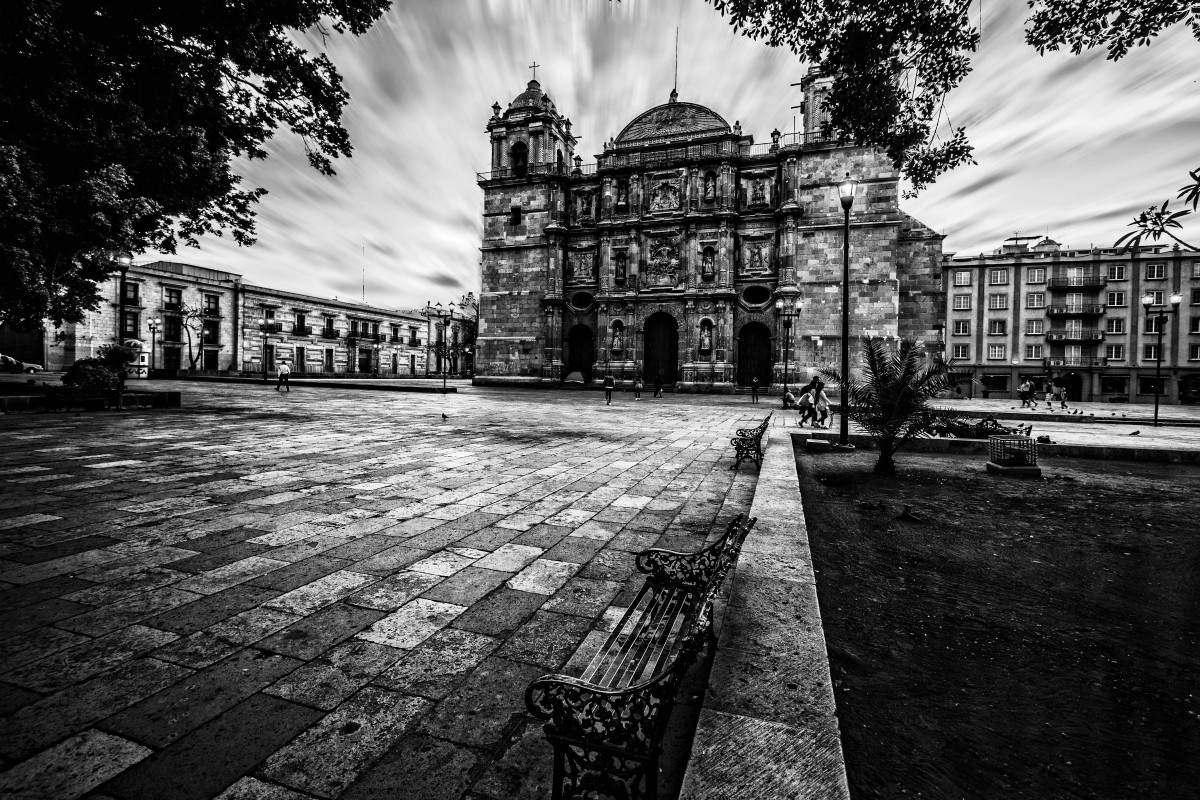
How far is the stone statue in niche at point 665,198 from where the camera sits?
33.1 meters

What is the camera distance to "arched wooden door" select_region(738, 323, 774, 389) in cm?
3189

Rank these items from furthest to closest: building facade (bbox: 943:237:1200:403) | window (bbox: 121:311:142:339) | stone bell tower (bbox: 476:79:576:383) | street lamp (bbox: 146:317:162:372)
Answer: building facade (bbox: 943:237:1200:403), window (bbox: 121:311:142:339), street lamp (bbox: 146:317:162:372), stone bell tower (bbox: 476:79:576:383)

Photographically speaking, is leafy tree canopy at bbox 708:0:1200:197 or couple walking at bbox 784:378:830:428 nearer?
leafy tree canopy at bbox 708:0:1200:197

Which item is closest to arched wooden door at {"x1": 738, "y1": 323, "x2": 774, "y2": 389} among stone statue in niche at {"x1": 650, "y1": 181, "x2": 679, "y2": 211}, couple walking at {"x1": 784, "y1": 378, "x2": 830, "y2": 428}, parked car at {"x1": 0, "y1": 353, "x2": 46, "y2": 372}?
stone statue in niche at {"x1": 650, "y1": 181, "x2": 679, "y2": 211}

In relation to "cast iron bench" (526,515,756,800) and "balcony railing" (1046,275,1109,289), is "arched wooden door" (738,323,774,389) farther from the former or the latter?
"cast iron bench" (526,515,756,800)

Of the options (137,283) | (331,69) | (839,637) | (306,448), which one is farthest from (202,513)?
(137,283)

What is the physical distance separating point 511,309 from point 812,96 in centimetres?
2318

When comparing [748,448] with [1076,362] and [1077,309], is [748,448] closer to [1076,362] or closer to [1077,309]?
[1076,362]

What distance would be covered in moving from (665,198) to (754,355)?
39.2ft

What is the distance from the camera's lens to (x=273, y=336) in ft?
156

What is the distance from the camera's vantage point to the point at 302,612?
2.91 m

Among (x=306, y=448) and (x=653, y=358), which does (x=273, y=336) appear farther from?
(x=306, y=448)

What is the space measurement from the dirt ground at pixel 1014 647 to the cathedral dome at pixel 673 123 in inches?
1322

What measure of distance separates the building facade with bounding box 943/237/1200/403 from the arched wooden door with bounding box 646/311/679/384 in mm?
26909
